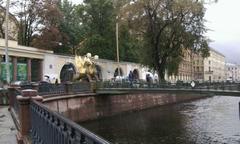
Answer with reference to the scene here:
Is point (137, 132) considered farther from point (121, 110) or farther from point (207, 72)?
point (207, 72)

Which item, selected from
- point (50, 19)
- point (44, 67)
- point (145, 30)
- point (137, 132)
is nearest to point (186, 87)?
point (137, 132)

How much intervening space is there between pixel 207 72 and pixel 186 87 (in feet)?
383

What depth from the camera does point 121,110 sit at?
4472 cm

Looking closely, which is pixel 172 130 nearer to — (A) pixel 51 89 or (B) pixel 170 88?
(B) pixel 170 88

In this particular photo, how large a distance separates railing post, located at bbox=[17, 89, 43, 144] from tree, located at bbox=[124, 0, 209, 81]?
35.3m

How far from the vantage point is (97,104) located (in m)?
40.7

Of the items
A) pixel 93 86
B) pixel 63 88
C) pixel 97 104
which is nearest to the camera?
pixel 63 88

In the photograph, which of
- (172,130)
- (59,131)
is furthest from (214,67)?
(59,131)

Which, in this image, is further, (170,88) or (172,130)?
(170,88)

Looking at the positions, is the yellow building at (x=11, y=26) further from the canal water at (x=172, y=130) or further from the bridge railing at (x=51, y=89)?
the bridge railing at (x=51, y=89)

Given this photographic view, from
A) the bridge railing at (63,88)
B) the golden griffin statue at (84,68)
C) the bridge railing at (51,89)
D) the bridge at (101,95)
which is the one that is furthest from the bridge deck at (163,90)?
the bridge railing at (51,89)

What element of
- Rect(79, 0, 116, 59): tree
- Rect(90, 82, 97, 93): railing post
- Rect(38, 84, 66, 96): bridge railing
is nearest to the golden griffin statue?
Rect(90, 82, 97, 93): railing post

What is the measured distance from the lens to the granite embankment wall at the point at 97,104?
3332cm

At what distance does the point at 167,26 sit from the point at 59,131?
41.7 m
